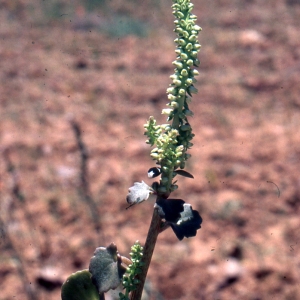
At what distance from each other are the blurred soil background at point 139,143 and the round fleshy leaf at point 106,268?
3.50 ft

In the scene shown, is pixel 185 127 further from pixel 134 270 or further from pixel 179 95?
pixel 134 270

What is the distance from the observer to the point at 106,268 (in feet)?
4.22

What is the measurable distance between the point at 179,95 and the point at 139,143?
187 cm

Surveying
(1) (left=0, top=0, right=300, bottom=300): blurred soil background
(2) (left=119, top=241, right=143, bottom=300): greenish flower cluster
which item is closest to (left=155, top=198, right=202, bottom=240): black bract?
(2) (left=119, top=241, right=143, bottom=300): greenish flower cluster

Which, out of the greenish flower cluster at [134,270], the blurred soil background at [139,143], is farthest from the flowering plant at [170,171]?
the blurred soil background at [139,143]

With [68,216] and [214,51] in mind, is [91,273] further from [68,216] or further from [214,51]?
[214,51]

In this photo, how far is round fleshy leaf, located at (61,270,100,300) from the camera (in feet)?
4.48

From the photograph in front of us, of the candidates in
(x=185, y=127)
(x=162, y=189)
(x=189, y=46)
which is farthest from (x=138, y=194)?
(x=189, y=46)

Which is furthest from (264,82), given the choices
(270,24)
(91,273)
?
(91,273)

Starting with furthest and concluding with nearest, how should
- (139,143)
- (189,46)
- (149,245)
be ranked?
(139,143), (149,245), (189,46)

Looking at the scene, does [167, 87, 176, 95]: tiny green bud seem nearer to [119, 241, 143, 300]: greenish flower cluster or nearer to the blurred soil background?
[119, 241, 143, 300]: greenish flower cluster

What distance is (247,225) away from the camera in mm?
2582

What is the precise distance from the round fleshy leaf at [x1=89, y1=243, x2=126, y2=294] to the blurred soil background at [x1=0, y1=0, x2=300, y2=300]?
107 centimetres

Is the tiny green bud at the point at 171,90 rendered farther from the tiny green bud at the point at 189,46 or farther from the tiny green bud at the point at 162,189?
the tiny green bud at the point at 162,189
